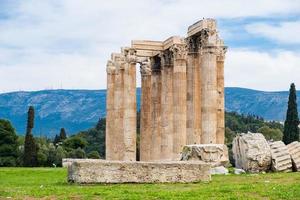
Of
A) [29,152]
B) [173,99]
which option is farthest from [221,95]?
[29,152]

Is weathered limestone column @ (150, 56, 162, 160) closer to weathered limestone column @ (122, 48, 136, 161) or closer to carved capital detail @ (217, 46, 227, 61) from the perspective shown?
weathered limestone column @ (122, 48, 136, 161)

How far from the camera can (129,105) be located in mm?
61500

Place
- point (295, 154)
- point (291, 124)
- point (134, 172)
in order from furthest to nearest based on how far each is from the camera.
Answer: point (291, 124) < point (295, 154) < point (134, 172)

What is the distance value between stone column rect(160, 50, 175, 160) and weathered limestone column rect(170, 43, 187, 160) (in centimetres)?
265

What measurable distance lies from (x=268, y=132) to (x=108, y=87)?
243ft

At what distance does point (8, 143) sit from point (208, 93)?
55.0 metres

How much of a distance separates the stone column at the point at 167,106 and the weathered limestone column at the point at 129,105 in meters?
3.18

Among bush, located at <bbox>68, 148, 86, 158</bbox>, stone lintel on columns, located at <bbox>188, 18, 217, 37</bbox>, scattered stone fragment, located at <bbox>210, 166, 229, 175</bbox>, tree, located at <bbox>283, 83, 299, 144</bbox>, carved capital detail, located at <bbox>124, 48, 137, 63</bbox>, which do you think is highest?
stone lintel on columns, located at <bbox>188, 18, 217, 37</bbox>

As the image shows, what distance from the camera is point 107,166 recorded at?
29000 mm

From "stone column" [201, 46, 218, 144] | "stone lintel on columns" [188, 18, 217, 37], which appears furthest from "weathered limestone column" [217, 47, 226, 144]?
"stone column" [201, 46, 218, 144]

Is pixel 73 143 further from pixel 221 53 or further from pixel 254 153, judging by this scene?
pixel 254 153

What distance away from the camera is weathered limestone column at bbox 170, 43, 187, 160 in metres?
53.3

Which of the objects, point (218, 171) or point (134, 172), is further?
point (218, 171)

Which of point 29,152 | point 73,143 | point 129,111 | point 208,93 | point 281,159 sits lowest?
point 29,152
